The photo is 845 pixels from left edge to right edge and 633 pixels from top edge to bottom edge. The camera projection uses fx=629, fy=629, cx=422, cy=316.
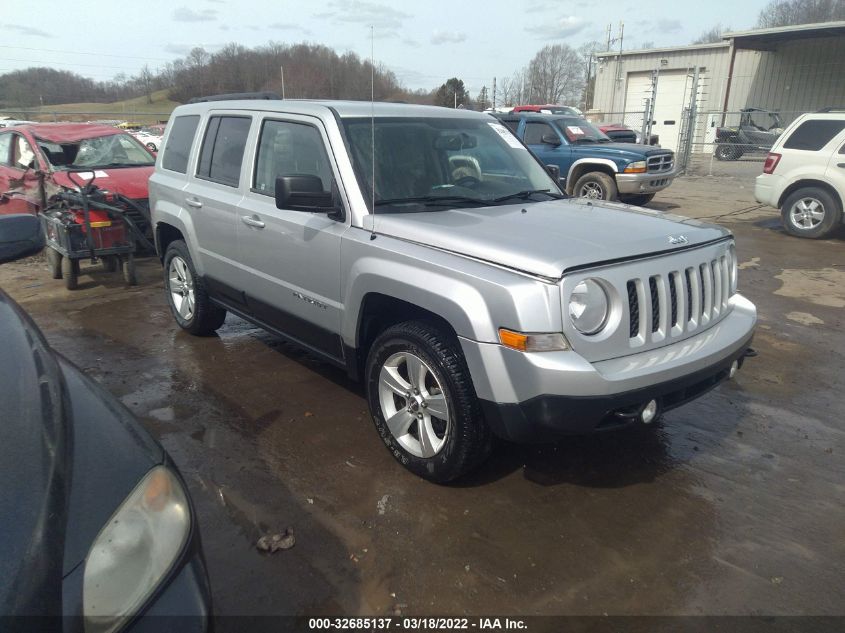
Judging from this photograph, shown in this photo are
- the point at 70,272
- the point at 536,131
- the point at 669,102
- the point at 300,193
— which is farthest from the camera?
the point at 669,102

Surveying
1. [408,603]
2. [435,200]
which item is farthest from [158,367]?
[408,603]

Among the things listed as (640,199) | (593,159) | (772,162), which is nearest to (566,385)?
(772,162)

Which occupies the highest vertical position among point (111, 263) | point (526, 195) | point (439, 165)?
point (439, 165)

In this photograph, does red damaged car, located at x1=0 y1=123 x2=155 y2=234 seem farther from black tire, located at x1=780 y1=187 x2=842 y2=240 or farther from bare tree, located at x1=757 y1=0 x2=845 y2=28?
bare tree, located at x1=757 y1=0 x2=845 y2=28

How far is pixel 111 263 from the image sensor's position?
26.7 feet

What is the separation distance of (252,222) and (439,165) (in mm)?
1334

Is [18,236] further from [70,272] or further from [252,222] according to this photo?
[70,272]

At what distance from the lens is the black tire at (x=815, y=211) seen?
9938mm

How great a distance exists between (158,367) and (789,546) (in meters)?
4.45

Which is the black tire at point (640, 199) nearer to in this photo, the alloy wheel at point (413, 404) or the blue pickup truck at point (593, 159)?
the blue pickup truck at point (593, 159)

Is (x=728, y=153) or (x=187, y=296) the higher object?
(x=728, y=153)

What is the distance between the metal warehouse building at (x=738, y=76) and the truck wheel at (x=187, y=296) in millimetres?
22502

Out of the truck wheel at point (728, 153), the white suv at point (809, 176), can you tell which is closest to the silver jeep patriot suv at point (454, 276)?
the white suv at point (809, 176)

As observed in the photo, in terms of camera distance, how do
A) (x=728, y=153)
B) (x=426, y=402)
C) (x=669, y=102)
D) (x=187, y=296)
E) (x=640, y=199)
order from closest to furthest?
(x=426, y=402)
(x=187, y=296)
(x=640, y=199)
(x=728, y=153)
(x=669, y=102)
